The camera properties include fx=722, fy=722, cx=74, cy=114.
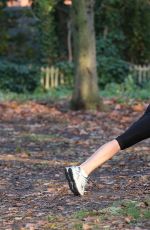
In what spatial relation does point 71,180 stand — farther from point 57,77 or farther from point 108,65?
point 108,65

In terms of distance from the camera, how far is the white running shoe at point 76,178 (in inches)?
269

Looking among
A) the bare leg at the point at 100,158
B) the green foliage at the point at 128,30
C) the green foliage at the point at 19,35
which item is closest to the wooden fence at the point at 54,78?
the green foliage at the point at 19,35

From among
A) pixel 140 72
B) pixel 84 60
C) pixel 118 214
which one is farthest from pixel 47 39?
pixel 118 214

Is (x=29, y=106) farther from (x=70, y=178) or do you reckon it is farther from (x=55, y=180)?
(x=70, y=178)

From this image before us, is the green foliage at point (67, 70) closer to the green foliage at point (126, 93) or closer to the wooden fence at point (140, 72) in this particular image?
the wooden fence at point (140, 72)

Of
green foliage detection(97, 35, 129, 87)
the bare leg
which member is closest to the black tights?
the bare leg

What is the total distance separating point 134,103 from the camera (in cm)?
1808

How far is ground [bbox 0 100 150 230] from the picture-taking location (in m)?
6.10

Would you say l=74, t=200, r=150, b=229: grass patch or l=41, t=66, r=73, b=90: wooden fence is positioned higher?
l=74, t=200, r=150, b=229: grass patch

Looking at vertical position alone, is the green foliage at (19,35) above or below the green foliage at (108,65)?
above

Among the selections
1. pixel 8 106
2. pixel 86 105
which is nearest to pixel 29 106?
pixel 8 106

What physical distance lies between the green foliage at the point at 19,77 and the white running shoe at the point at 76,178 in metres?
23.2

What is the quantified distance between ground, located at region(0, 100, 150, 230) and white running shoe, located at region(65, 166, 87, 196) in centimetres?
11

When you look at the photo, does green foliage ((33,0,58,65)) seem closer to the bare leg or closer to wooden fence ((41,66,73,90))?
wooden fence ((41,66,73,90))
